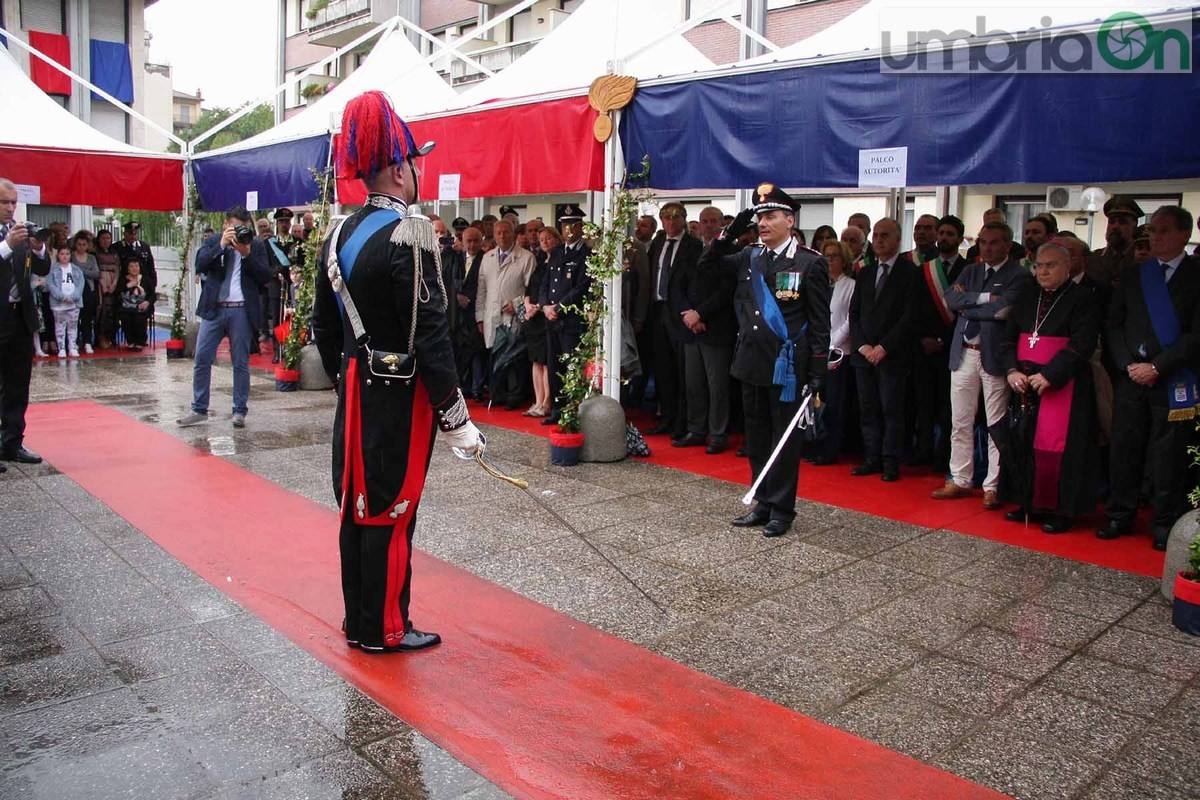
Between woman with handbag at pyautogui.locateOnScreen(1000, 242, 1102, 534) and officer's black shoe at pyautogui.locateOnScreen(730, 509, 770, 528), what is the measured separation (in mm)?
1663

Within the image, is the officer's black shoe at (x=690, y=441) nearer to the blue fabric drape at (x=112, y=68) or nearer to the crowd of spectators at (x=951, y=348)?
the crowd of spectators at (x=951, y=348)

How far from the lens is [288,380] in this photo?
10.8 meters

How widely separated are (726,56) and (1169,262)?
1715 cm

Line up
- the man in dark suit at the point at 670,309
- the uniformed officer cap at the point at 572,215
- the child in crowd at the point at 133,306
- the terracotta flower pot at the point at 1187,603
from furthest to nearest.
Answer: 1. the child in crowd at the point at 133,306
2. the uniformed officer cap at the point at 572,215
3. the man in dark suit at the point at 670,309
4. the terracotta flower pot at the point at 1187,603

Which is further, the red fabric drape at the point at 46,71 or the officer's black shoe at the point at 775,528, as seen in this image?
the red fabric drape at the point at 46,71

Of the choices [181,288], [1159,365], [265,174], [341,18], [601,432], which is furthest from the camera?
[341,18]

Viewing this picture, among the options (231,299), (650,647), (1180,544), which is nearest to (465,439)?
(650,647)

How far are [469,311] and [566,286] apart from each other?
69.2 inches

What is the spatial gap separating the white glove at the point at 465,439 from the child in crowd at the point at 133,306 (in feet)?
41.5

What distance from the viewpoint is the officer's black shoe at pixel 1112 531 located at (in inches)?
232

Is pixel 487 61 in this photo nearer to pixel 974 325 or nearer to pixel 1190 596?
pixel 974 325

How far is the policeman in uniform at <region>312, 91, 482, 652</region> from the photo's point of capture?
11.9ft

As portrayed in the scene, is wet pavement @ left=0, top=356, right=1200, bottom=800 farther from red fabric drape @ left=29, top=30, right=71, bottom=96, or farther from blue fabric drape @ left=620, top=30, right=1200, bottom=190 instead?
red fabric drape @ left=29, top=30, right=71, bottom=96

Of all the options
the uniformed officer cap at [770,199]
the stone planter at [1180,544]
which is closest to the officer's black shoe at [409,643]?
the uniformed officer cap at [770,199]
